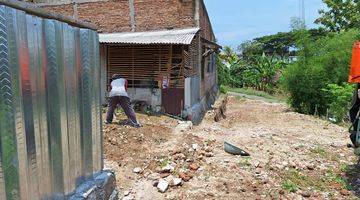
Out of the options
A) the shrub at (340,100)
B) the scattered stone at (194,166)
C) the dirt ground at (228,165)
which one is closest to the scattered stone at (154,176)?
the dirt ground at (228,165)

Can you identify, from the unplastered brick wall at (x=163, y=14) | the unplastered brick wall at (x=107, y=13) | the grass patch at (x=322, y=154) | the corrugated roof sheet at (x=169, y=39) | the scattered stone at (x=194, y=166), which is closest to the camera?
the scattered stone at (x=194, y=166)

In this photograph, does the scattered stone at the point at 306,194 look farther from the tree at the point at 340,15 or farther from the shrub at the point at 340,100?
the tree at the point at 340,15

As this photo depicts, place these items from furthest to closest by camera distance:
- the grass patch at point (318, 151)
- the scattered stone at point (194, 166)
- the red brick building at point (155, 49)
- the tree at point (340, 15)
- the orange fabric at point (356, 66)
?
the tree at point (340, 15)
the red brick building at point (155, 49)
the grass patch at point (318, 151)
the scattered stone at point (194, 166)
the orange fabric at point (356, 66)

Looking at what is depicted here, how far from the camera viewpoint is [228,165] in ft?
21.1

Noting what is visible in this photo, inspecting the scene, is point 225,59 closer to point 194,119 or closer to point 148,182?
→ point 194,119

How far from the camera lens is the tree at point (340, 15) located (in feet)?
83.2

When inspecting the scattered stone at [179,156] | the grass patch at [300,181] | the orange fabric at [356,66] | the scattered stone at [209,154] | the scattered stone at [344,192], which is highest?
the orange fabric at [356,66]

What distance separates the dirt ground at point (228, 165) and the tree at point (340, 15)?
61.8 ft

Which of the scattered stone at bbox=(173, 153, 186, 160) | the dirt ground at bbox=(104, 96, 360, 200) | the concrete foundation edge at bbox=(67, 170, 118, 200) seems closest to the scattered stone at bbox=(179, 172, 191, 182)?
the dirt ground at bbox=(104, 96, 360, 200)

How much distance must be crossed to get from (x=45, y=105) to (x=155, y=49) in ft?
29.6

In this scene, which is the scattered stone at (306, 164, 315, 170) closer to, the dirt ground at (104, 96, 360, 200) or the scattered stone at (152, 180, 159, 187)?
the dirt ground at (104, 96, 360, 200)

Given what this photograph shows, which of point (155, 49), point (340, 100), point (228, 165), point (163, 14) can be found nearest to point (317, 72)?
point (340, 100)

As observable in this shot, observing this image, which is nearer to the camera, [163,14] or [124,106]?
[124,106]

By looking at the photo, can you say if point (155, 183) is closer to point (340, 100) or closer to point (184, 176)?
point (184, 176)
